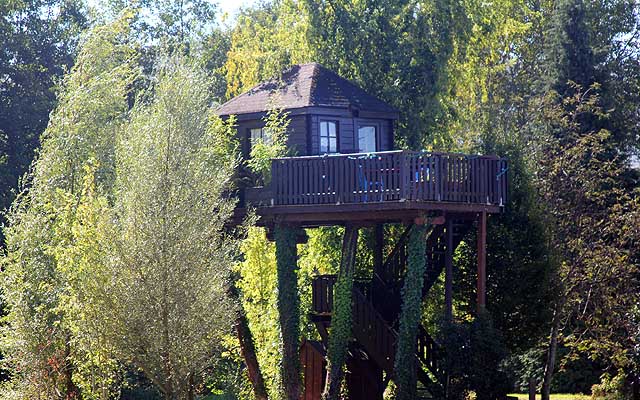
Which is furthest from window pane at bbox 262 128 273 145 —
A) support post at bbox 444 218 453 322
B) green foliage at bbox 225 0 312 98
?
green foliage at bbox 225 0 312 98

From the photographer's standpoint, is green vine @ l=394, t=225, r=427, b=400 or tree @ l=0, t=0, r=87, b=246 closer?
green vine @ l=394, t=225, r=427, b=400

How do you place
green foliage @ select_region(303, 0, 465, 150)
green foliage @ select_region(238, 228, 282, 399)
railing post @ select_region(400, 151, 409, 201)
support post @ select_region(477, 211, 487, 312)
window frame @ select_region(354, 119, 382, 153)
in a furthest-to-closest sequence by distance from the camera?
green foliage @ select_region(303, 0, 465, 150), window frame @ select_region(354, 119, 382, 153), green foliage @ select_region(238, 228, 282, 399), support post @ select_region(477, 211, 487, 312), railing post @ select_region(400, 151, 409, 201)

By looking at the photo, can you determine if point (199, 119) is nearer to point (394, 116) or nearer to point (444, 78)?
point (394, 116)

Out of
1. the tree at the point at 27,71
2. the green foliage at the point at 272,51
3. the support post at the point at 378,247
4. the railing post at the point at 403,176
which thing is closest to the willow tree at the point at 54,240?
the railing post at the point at 403,176

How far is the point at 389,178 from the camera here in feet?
72.3

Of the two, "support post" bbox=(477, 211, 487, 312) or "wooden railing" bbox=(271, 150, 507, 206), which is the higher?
"wooden railing" bbox=(271, 150, 507, 206)

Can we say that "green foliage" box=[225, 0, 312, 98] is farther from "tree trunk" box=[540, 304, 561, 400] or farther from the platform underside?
"tree trunk" box=[540, 304, 561, 400]

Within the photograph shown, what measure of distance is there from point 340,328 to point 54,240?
6.45m

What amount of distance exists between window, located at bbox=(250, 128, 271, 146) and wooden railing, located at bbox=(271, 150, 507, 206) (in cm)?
241

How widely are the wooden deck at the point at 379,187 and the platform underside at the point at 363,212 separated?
21mm

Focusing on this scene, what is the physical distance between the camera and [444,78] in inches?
1271

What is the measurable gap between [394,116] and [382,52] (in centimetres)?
503

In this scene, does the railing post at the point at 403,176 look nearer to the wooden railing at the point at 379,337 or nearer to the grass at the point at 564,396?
the wooden railing at the point at 379,337

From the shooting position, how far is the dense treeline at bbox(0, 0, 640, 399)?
2028 centimetres
